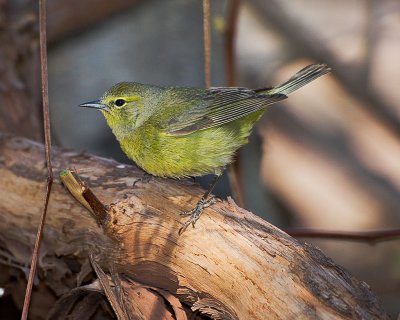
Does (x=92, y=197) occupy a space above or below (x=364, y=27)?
below

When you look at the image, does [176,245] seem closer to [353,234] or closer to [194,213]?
[194,213]

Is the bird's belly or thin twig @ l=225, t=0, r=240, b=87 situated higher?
thin twig @ l=225, t=0, r=240, b=87

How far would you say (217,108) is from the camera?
175 inches

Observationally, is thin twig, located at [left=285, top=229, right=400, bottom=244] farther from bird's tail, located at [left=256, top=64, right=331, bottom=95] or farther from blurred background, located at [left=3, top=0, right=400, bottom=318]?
blurred background, located at [left=3, top=0, right=400, bottom=318]

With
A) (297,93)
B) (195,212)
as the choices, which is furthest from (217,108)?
(297,93)

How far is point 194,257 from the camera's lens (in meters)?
3.50

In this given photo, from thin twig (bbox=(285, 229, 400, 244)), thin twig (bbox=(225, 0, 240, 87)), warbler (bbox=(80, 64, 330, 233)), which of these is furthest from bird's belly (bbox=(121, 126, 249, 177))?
thin twig (bbox=(225, 0, 240, 87))

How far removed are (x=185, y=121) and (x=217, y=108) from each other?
0.81 ft

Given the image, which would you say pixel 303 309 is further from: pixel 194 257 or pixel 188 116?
pixel 188 116

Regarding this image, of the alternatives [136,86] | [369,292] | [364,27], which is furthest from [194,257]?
[364,27]

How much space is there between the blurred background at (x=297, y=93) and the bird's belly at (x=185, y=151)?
6.61 feet

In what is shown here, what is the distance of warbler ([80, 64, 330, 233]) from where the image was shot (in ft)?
13.8

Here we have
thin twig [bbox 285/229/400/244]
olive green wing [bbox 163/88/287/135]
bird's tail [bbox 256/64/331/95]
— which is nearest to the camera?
olive green wing [bbox 163/88/287/135]

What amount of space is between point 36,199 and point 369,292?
2.09 meters
